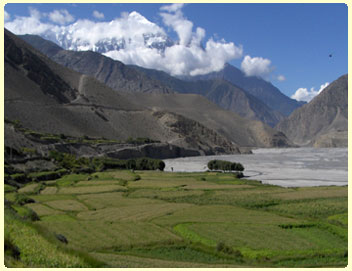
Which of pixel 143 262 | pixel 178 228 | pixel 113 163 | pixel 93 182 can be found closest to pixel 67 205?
pixel 178 228

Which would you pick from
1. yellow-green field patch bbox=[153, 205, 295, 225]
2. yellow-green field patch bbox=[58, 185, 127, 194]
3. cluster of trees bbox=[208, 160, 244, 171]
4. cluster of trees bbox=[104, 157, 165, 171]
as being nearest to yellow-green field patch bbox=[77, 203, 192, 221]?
yellow-green field patch bbox=[153, 205, 295, 225]

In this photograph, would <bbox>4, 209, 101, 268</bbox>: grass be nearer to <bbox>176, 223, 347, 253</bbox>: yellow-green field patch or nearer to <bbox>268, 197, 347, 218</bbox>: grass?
<bbox>176, 223, 347, 253</bbox>: yellow-green field patch

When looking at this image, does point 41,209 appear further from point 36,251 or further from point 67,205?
point 36,251

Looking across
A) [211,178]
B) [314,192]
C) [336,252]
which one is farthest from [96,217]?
[211,178]

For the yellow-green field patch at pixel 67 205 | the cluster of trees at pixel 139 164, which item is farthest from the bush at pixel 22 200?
the cluster of trees at pixel 139 164

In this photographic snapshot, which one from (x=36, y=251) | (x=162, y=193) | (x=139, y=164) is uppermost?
(x=139, y=164)

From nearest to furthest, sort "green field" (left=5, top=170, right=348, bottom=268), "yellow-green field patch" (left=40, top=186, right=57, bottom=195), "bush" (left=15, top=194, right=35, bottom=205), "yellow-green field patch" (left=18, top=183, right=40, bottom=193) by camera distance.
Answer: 1. "green field" (left=5, top=170, right=348, bottom=268)
2. "bush" (left=15, top=194, right=35, bottom=205)
3. "yellow-green field patch" (left=40, top=186, right=57, bottom=195)
4. "yellow-green field patch" (left=18, top=183, right=40, bottom=193)

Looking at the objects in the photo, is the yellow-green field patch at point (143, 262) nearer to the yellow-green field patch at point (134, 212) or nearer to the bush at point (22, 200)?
the yellow-green field patch at point (134, 212)
